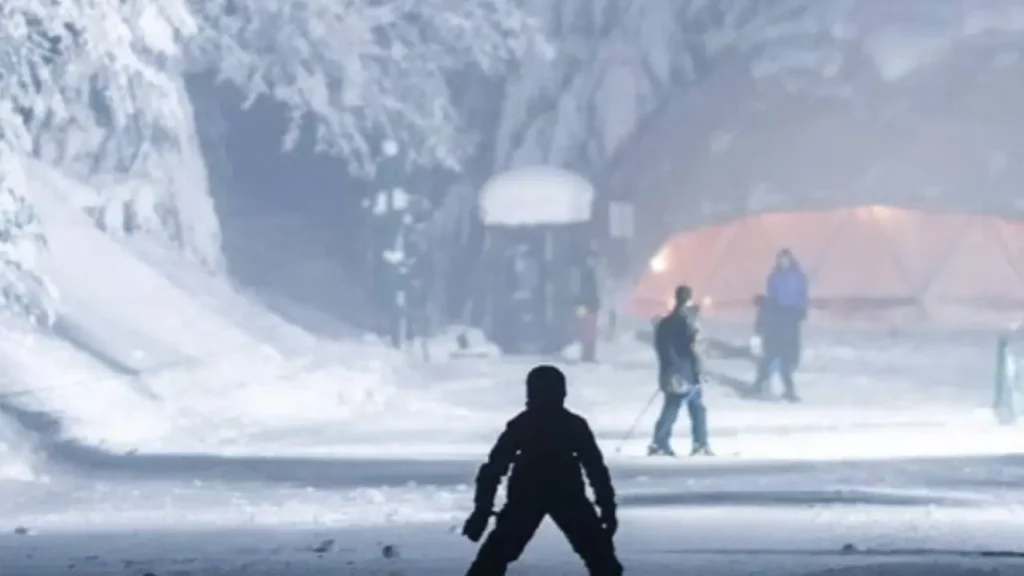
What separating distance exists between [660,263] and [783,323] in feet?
46.0

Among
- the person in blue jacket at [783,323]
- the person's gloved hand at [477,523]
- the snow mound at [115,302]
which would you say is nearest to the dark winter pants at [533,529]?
the person's gloved hand at [477,523]

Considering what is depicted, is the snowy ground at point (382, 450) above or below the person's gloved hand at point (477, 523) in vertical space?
above

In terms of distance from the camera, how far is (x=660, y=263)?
1731 inches

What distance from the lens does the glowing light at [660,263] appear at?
144 feet

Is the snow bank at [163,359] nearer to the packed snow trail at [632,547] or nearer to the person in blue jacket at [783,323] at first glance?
the person in blue jacket at [783,323]

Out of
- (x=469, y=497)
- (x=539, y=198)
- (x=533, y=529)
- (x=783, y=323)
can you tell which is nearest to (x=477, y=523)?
(x=533, y=529)

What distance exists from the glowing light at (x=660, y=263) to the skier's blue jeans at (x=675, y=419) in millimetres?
22471

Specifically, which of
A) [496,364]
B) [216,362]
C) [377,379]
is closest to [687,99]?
[496,364]

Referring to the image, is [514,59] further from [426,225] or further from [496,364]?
[496,364]

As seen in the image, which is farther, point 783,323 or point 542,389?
point 783,323

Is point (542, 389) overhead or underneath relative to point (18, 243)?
underneath

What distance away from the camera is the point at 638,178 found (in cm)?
4362

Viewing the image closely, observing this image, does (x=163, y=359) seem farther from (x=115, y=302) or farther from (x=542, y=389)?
(x=542, y=389)

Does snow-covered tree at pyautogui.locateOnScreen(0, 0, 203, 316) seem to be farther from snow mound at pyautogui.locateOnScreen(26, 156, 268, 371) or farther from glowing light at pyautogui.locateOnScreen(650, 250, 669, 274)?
glowing light at pyautogui.locateOnScreen(650, 250, 669, 274)
